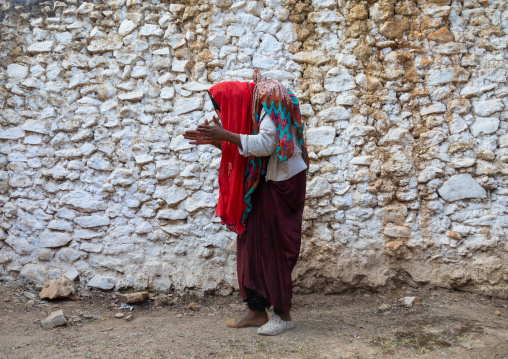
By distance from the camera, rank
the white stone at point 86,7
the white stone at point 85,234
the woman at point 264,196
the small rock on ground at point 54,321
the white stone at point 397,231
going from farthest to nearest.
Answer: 1. the white stone at point 86,7
2. the white stone at point 85,234
3. the white stone at point 397,231
4. the small rock on ground at point 54,321
5. the woman at point 264,196

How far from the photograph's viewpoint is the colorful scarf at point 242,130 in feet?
7.54

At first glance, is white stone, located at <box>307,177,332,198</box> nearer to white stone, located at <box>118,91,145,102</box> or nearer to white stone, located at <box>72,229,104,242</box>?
white stone, located at <box>118,91,145,102</box>

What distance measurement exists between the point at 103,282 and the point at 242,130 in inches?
66.4

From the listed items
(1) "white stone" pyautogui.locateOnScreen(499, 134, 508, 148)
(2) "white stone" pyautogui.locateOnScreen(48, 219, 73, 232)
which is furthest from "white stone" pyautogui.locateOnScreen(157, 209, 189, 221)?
(1) "white stone" pyautogui.locateOnScreen(499, 134, 508, 148)

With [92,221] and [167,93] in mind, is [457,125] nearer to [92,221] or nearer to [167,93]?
[167,93]

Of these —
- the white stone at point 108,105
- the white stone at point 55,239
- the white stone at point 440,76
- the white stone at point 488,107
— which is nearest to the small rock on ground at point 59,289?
the white stone at point 55,239

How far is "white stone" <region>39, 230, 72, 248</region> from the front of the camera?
3176 millimetres

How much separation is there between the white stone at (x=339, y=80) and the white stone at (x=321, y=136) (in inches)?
12.2

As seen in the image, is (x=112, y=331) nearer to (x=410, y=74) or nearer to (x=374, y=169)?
(x=374, y=169)

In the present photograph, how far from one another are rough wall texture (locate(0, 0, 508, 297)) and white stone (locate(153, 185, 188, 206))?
15 millimetres

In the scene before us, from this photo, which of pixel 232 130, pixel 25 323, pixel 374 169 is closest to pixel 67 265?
pixel 25 323

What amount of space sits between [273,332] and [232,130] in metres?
1.16

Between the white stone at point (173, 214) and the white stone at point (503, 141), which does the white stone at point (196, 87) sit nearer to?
the white stone at point (173, 214)

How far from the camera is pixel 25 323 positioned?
2.67m
